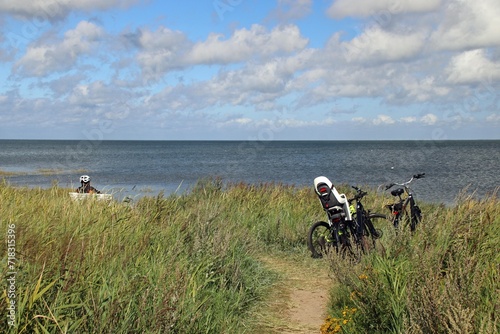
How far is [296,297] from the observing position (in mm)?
7285

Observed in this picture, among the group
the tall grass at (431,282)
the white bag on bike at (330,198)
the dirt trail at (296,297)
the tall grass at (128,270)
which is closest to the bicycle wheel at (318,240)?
the dirt trail at (296,297)

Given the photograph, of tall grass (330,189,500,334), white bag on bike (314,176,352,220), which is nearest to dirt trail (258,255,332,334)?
tall grass (330,189,500,334)

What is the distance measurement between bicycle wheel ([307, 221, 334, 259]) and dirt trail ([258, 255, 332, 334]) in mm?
225

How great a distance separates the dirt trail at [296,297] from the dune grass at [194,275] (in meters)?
0.25

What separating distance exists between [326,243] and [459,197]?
8.04 feet

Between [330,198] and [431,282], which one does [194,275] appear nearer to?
[431,282]

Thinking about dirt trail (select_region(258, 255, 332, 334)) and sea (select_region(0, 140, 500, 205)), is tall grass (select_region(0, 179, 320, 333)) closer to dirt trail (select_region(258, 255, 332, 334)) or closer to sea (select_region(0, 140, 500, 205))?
dirt trail (select_region(258, 255, 332, 334))

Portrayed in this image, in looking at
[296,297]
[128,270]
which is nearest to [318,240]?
[296,297]

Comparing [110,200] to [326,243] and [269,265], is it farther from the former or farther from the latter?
[326,243]

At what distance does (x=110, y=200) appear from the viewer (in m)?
8.19

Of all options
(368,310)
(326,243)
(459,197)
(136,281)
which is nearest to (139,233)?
(136,281)

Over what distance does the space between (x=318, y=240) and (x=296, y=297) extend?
2115mm

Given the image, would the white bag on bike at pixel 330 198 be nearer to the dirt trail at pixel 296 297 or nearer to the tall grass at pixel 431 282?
the dirt trail at pixel 296 297

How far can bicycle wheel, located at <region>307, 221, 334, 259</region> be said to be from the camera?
30.0 feet
